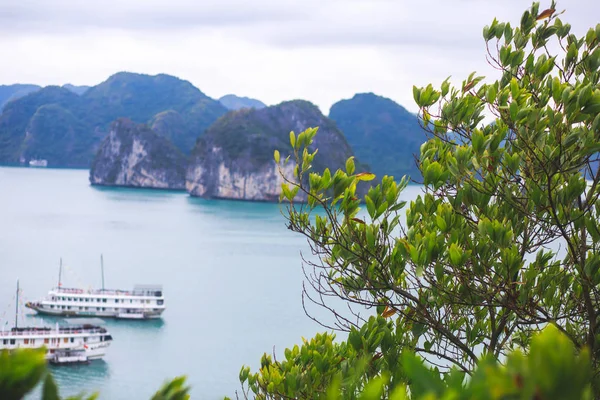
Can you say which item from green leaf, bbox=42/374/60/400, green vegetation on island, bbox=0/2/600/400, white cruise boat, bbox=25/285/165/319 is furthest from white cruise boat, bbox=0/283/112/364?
green leaf, bbox=42/374/60/400

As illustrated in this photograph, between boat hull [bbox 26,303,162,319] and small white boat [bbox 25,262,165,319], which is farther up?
small white boat [bbox 25,262,165,319]

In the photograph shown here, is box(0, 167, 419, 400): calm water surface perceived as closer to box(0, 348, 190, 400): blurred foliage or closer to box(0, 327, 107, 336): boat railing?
box(0, 327, 107, 336): boat railing

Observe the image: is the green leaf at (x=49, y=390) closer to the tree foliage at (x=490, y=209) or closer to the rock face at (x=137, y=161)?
the tree foliage at (x=490, y=209)

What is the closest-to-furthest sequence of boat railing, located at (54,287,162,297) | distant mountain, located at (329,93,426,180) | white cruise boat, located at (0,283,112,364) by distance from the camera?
white cruise boat, located at (0,283,112,364)
boat railing, located at (54,287,162,297)
distant mountain, located at (329,93,426,180)

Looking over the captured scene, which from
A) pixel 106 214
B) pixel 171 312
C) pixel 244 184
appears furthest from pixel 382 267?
pixel 244 184

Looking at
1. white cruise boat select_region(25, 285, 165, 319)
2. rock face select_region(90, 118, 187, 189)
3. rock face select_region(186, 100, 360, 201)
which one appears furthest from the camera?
rock face select_region(90, 118, 187, 189)

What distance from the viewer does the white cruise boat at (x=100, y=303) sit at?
33.4 metres

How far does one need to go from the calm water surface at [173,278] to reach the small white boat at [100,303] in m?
0.70

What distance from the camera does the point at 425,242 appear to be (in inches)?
129

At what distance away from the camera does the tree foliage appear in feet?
11.1

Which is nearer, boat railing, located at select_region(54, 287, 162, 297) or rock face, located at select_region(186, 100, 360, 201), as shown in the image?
boat railing, located at select_region(54, 287, 162, 297)

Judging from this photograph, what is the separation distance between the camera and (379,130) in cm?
16938

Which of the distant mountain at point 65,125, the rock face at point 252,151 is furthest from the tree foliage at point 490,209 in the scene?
the distant mountain at point 65,125

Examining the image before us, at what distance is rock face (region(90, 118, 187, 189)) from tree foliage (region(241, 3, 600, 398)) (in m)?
122
